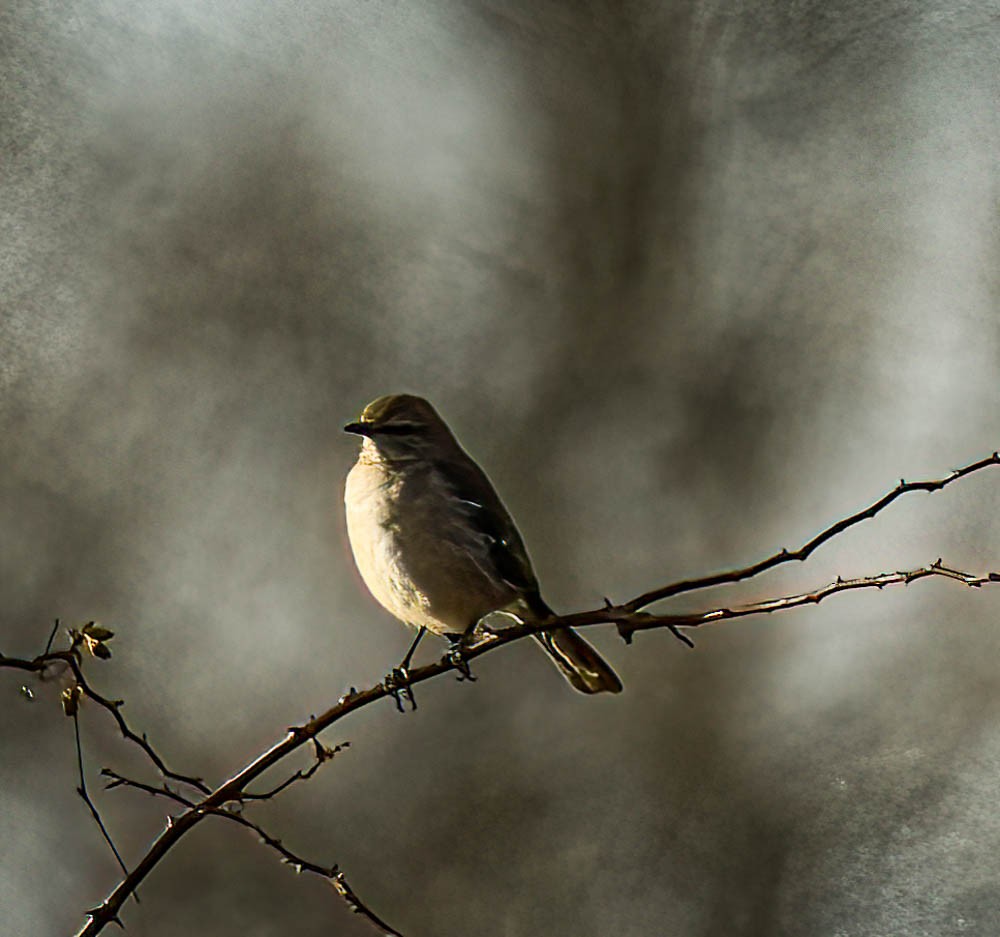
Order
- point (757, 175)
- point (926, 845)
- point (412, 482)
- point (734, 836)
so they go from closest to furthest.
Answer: point (412, 482), point (926, 845), point (734, 836), point (757, 175)

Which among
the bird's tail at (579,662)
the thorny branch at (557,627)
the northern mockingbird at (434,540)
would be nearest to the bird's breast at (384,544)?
the northern mockingbird at (434,540)

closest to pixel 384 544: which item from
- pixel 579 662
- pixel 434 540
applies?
pixel 434 540

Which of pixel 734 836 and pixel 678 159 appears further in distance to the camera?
pixel 678 159

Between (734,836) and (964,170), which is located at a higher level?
(964,170)

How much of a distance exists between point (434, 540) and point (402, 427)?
10cm

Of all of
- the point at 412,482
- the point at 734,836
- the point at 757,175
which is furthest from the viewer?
the point at 757,175

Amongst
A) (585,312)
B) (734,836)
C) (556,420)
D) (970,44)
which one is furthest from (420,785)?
(970,44)

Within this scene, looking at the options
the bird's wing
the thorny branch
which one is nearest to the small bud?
the thorny branch

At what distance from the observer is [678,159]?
1.43m

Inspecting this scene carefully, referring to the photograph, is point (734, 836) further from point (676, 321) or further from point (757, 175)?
point (757, 175)

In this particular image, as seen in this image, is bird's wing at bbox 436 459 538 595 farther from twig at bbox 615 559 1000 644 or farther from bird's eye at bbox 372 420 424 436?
twig at bbox 615 559 1000 644

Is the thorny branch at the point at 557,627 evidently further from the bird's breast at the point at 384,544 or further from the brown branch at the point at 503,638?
the bird's breast at the point at 384,544

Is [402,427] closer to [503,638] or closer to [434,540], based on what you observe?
[434,540]

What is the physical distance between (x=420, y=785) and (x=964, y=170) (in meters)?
0.91
